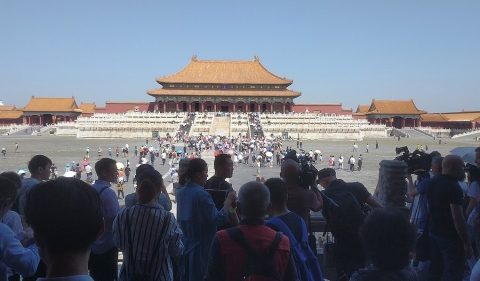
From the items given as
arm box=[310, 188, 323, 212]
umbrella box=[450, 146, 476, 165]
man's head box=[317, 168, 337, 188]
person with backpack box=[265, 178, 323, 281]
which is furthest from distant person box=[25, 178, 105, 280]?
umbrella box=[450, 146, 476, 165]

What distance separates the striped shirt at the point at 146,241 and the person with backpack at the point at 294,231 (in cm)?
91

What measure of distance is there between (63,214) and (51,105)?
251ft

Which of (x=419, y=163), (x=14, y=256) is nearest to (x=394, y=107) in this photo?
(x=419, y=163)

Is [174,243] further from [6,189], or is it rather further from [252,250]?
[6,189]

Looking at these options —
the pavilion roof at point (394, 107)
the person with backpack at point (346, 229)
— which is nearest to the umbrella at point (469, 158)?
the person with backpack at point (346, 229)

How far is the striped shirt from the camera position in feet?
12.1

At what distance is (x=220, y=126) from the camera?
51.3 m

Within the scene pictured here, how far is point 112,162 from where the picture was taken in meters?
4.84

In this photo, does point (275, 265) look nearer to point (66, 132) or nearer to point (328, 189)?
point (328, 189)

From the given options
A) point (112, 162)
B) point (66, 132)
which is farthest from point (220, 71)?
point (112, 162)

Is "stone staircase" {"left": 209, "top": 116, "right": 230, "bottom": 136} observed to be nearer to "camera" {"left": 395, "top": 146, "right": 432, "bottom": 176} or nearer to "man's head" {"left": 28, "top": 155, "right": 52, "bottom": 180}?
"camera" {"left": 395, "top": 146, "right": 432, "bottom": 176}

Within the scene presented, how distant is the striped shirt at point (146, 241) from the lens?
368cm

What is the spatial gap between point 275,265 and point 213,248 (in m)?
0.44

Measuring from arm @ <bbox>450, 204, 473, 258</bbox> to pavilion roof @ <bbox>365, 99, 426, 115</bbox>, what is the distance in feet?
233
